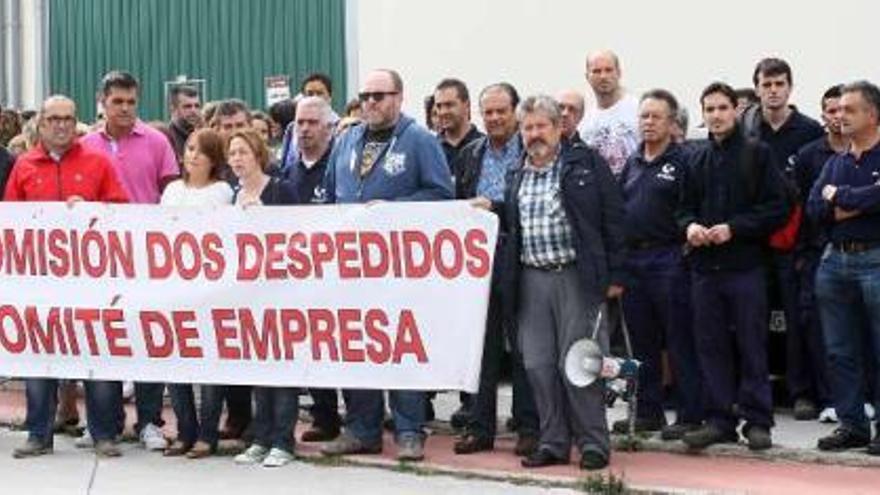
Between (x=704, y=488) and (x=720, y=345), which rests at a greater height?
(x=720, y=345)

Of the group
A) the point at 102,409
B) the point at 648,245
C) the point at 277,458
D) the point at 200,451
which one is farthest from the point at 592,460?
the point at 102,409

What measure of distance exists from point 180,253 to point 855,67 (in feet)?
15.4

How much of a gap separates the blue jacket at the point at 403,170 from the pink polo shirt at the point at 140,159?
1.67 metres

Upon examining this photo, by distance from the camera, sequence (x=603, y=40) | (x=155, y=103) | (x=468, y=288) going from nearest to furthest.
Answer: (x=468, y=288) → (x=603, y=40) → (x=155, y=103)

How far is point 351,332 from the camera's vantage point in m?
8.85

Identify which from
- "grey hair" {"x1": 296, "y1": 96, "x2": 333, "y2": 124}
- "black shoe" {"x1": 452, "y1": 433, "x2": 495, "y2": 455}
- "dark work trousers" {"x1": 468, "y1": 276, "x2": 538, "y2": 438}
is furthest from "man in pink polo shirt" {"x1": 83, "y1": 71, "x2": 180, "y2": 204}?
"black shoe" {"x1": 452, "y1": 433, "x2": 495, "y2": 455}

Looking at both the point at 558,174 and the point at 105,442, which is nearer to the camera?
the point at 558,174

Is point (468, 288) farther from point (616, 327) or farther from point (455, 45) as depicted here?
point (455, 45)

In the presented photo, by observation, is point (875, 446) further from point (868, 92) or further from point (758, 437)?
point (868, 92)

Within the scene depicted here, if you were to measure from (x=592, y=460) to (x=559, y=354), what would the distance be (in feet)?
1.85

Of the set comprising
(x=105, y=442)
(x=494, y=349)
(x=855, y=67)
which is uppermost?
(x=855, y=67)

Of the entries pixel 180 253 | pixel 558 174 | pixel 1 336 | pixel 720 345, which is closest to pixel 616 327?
pixel 720 345

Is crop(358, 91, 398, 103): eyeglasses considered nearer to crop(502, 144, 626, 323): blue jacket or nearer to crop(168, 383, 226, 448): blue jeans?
crop(502, 144, 626, 323): blue jacket

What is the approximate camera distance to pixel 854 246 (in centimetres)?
849
